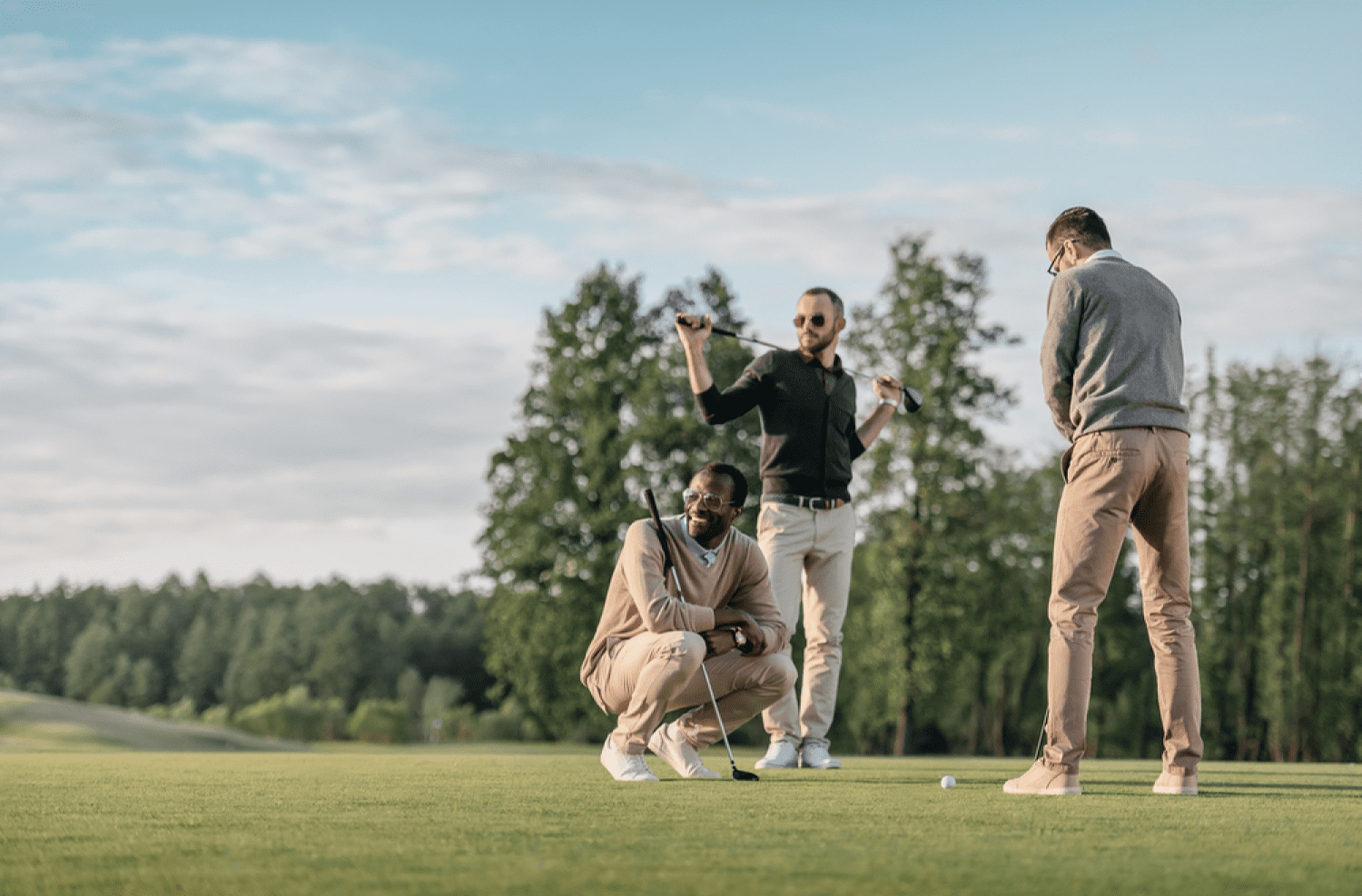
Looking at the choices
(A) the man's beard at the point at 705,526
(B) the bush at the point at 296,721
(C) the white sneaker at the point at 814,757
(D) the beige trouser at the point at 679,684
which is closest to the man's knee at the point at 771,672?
(D) the beige trouser at the point at 679,684

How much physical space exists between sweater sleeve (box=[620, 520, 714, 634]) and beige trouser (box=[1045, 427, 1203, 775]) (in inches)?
61.3

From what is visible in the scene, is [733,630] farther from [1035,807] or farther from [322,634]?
[322,634]

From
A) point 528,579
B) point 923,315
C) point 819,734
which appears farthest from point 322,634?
point 819,734

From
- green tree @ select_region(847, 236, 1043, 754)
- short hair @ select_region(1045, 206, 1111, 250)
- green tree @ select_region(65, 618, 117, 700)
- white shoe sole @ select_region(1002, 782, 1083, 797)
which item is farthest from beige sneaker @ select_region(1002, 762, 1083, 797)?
green tree @ select_region(65, 618, 117, 700)

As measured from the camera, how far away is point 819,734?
24.0 ft

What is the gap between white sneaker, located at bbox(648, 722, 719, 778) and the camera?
5.96 m

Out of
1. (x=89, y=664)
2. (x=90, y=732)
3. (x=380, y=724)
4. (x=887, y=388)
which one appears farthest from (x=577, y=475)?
(x=89, y=664)

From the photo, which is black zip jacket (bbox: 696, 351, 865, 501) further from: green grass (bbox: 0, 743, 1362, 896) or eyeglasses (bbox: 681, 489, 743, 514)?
green grass (bbox: 0, 743, 1362, 896)

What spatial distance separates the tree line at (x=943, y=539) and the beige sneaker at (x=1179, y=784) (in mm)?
24913

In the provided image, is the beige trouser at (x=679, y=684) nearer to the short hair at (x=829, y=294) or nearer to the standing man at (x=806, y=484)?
the standing man at (x=806, y=484)

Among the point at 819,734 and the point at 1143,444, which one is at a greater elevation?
the point at 1143,444

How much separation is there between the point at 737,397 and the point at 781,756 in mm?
→ 1968

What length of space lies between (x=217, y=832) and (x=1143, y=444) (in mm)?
3609

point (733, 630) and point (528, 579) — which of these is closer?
point (733, 630)
